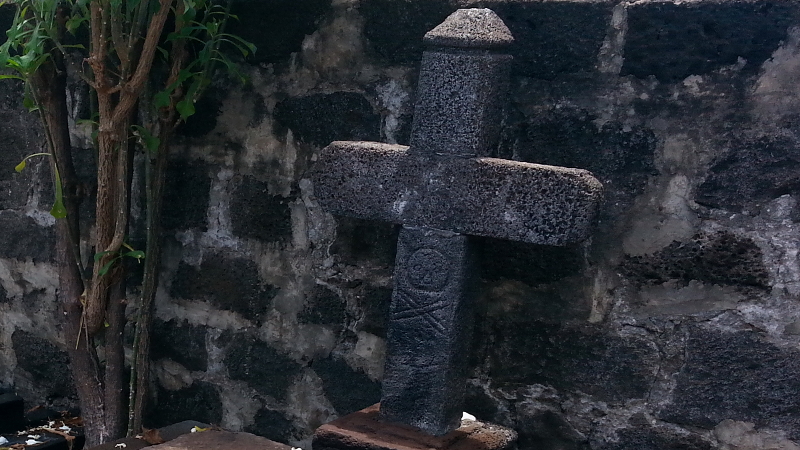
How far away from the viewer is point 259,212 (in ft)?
8.46

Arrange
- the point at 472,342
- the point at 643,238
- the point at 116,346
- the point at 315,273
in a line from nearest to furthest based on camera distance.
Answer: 1. the point at 643,238
2. the point at 472,342
3. the point at 315,273
4. the point at 116,346

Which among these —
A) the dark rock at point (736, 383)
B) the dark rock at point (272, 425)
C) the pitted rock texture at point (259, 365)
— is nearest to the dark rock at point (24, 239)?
the pitted rock texture at point (259, 365)

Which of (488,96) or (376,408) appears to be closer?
(488,96)

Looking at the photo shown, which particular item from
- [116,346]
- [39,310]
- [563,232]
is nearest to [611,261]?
[563,232]

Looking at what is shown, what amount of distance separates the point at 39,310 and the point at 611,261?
6.97 feet

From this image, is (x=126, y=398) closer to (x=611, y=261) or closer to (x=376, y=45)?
(x=376, y=45)

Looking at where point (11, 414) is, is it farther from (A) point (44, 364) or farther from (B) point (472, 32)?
(B) point (472, 32)

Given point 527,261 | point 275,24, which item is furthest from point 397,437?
point 275,24

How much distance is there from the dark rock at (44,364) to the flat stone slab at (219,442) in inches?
38.8

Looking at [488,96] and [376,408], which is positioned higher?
[488,96]

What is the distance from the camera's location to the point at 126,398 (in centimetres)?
285

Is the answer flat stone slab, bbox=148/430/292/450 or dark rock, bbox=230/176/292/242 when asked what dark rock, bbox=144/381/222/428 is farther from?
dark rock, bbox=230/176/292/242

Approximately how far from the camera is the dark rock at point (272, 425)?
2623 mm

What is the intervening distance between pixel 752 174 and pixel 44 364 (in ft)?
8.24
